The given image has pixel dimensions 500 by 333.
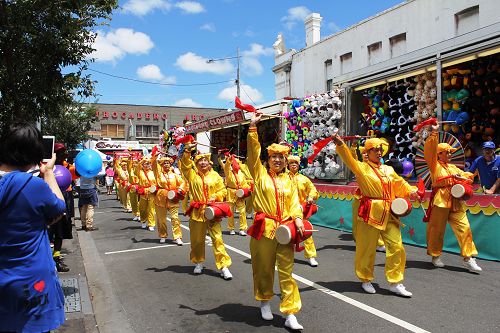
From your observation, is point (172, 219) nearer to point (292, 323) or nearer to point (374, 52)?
point (292, 323)

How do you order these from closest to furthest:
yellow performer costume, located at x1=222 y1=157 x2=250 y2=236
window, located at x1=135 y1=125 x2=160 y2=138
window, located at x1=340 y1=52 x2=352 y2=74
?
yellow performer costume, located at x1=222 y1=157 x2=250 y2=236 → window, located at x1=340 y1=52 x2=352 y2=74 → window, located at x1=135 y1=125 x2=160 y2=138

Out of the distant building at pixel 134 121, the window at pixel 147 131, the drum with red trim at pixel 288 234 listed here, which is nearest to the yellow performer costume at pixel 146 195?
the drum with red trim at pixel 288 234

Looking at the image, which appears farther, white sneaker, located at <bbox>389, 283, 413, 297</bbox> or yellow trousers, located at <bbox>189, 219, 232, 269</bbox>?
yellow trousers, located at <bbox>189, 219, 232, 269</bbox>

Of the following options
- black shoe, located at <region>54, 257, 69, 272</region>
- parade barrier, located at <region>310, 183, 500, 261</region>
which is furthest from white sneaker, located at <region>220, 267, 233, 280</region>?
parade barrier, located at <region>310, 183, 500, 261</region>

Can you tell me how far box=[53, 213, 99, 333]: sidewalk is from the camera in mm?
4378

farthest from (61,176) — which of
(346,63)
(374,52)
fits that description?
(346,63)

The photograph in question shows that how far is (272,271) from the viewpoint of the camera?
4.41m

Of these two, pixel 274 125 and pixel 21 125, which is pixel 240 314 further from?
pixel 274 125

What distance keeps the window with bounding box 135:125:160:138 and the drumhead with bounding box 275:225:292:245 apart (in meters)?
51.3

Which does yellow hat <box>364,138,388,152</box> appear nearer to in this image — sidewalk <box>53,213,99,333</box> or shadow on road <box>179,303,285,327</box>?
shadow on road <box>179,303,285,327</box>

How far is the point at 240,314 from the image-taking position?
15.4 feet

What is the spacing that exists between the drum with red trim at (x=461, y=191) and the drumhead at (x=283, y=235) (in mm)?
3534

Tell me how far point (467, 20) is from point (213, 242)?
13.0 metres

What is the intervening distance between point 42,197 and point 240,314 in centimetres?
289
